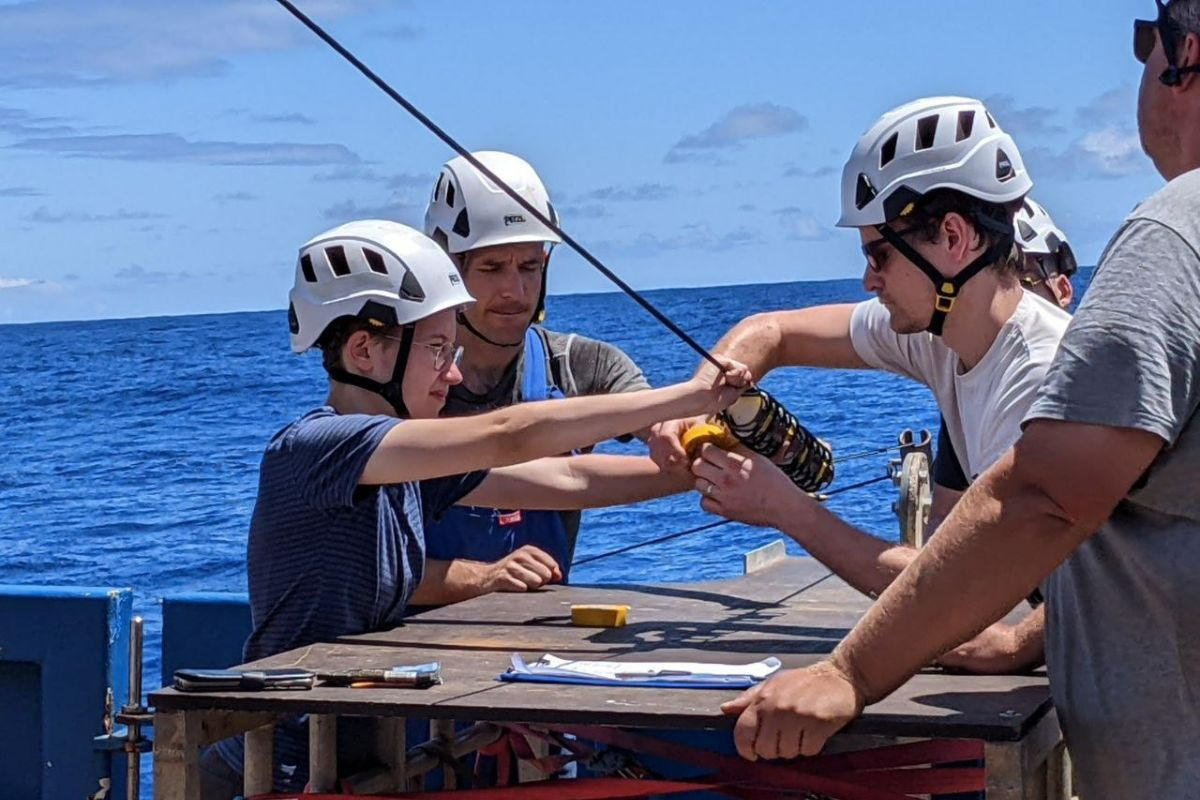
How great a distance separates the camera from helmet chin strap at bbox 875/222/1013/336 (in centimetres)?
429

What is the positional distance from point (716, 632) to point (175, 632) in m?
2.89

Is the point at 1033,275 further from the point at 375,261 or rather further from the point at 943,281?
the point at 375,261

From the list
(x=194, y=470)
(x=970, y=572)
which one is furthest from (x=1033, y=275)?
(x=194, y=470)

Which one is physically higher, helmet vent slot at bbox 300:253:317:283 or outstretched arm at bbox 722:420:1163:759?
helmet vent slot at bbox 300:253:317:283

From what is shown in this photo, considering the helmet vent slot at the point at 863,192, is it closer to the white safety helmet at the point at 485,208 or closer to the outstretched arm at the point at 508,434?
the outstretched arm at the point at 508,434

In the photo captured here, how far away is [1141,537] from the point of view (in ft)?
9.79

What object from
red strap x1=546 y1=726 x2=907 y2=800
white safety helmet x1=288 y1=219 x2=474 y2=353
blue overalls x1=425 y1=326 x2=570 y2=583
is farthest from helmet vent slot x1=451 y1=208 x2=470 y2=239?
red strap x1=546 y1=726 x2=907 y2=800

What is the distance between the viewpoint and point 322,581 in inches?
175

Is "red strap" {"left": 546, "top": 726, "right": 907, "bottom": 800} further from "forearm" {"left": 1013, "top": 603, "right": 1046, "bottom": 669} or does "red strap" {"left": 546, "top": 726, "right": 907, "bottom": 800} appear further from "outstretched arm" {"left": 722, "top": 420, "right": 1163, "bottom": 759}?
"outstretched arm" {"left": 722, "top": 420, "right": 1163, "bottom": 759}

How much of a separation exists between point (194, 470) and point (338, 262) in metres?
22.0

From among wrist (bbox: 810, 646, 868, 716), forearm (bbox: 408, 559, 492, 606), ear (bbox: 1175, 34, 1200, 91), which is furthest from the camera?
forearm (bbox: 408, 559, 492, 606)

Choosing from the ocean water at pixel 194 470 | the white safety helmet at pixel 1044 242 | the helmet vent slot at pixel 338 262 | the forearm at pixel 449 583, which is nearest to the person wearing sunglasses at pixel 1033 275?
the white safety helmet at pixel 1044 242

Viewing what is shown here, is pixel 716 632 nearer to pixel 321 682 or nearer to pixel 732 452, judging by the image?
pixel 732 452

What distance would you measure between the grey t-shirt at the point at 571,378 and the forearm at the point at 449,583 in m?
0.60
